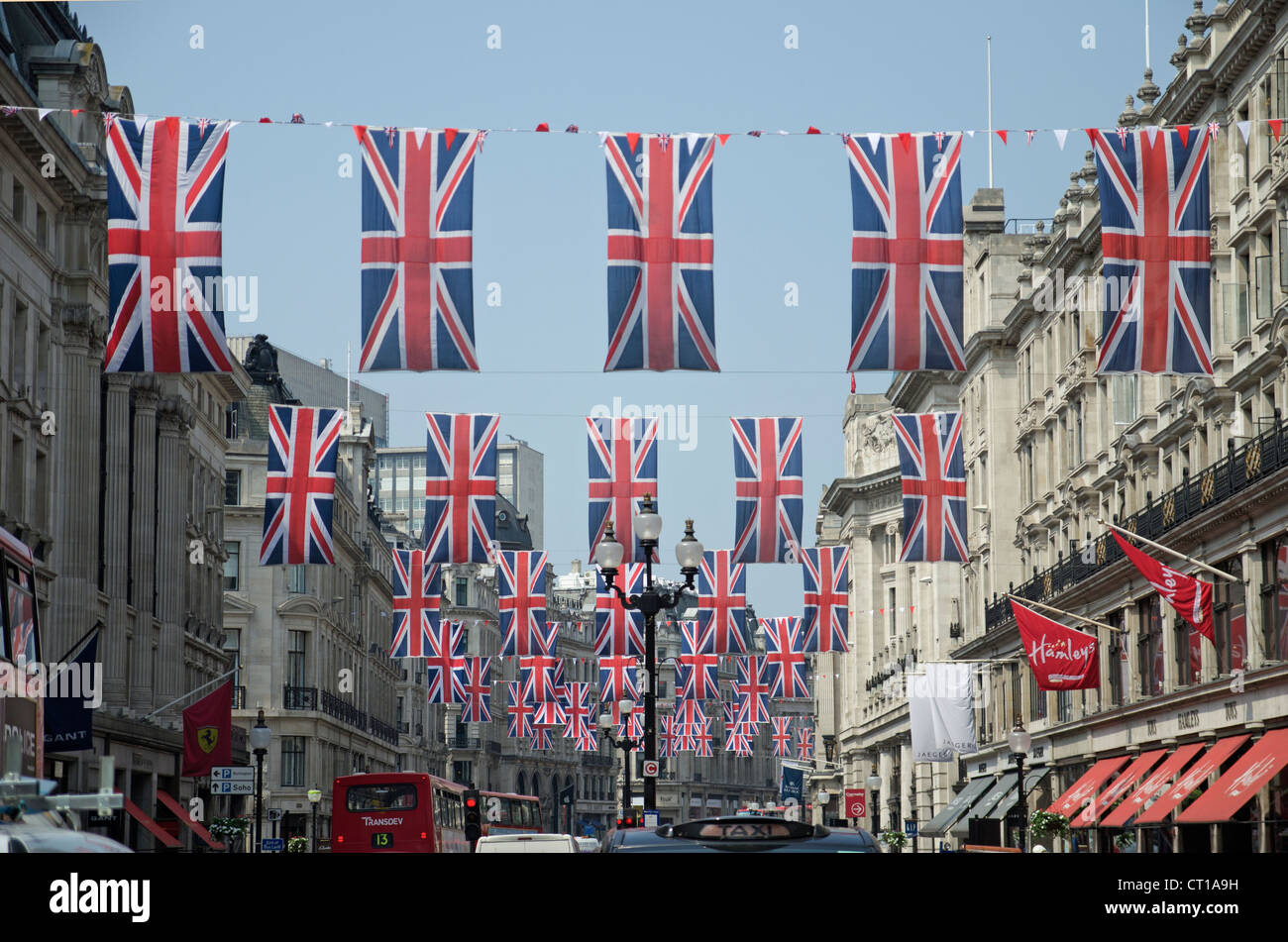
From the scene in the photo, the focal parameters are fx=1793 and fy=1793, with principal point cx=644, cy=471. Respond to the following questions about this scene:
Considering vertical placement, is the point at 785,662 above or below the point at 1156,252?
below

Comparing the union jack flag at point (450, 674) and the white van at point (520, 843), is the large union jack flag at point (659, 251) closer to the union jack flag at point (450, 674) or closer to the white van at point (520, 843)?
the white van at point (520, 843)

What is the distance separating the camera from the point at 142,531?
51.0 metres

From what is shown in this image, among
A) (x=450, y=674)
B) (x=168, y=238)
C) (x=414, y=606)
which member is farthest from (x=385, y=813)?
(x=168, y=238)

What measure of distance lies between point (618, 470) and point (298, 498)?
7.16 meters

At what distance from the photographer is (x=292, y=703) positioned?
3172 inches

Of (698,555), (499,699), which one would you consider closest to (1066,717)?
(698,555)

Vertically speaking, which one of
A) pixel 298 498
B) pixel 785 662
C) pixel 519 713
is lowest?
pixel 519 713

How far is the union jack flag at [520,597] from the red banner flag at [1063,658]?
17.4m

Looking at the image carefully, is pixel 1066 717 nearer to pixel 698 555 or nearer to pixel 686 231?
pixel 698 555

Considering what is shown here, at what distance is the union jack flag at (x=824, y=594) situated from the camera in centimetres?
5381

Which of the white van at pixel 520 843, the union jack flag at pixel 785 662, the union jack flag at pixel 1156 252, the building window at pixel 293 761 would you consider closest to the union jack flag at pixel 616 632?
the union jack flag at pixel 785 662

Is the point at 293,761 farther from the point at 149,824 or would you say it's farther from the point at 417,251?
the point at 417,251

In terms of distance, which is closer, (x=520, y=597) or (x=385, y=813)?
(x=385, y=813)
